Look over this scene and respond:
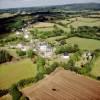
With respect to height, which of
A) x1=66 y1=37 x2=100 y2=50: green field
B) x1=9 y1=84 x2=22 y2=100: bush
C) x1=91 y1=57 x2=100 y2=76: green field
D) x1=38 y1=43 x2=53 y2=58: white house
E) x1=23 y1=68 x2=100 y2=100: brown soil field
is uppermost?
x1=66 y1=37 x2=100 y2=50: green field

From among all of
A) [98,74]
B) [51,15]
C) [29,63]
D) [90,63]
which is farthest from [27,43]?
[98,74]

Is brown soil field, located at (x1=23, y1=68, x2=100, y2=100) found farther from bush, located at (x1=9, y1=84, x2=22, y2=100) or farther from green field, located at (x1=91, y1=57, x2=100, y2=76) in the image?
green field, located at (x1=91, y1=57, x2=100, y2=76)

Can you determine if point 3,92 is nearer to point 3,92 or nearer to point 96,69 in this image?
point 3,92

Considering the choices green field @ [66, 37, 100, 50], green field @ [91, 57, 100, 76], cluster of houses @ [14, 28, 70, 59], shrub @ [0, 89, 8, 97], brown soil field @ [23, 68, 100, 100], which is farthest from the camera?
cluster of houses @ [14, 28, 70, 59]

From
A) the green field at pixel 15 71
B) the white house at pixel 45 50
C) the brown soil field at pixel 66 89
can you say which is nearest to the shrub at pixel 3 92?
the green field at pixel 15 71

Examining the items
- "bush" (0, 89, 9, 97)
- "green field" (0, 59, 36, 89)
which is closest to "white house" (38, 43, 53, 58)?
"green field" (0, 59, 36, 89)

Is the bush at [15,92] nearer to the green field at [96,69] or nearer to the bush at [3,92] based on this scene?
the bush at [3,92]
